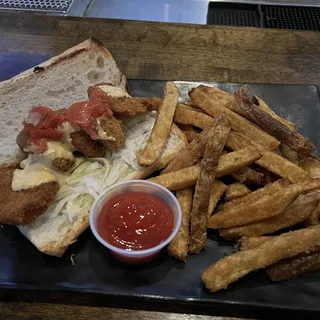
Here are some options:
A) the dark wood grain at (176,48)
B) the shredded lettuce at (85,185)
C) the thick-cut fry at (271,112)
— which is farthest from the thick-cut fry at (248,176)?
the dark wood grain at (176,48)

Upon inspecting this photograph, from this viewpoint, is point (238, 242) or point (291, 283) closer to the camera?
point (291, 283)

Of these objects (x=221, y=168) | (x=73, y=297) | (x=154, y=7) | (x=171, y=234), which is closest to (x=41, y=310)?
(x=73, y=297)

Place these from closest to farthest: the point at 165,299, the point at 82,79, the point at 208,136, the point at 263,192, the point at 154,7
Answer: the point at 165,299 → the point at 263,192 → the point at 208,136 → the point at 82,79 → the point at 154,7

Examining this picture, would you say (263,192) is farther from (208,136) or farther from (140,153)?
(140,153)

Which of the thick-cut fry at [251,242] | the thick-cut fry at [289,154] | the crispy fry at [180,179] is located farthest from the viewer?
the thick-cut fry at [289,154]

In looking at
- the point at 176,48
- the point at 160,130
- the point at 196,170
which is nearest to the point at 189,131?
the point at 160,130

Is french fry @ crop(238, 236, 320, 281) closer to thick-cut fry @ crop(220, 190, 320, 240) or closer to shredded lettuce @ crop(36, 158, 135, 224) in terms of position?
thick-cut fry @ crop(220, 190, 320, 240)

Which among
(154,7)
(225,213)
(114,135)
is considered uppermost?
(114,135)

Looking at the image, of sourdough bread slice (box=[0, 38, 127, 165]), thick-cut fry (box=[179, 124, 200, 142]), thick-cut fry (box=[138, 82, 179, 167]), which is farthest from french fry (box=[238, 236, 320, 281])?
sourdough bread slice (box=[0, 38, 127, 165])

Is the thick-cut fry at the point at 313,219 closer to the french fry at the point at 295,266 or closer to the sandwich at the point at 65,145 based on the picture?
the french fry at the point at 295,266
